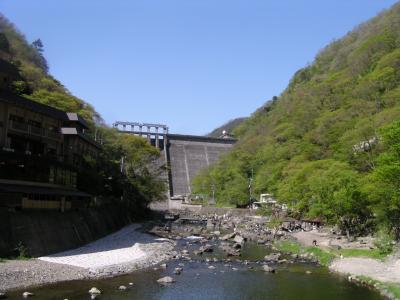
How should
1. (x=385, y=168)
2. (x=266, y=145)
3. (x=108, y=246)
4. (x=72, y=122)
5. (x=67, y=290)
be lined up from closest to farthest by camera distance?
(x=67, y=290), (x=385, y=168), (x=108, y=246), (x=72, y=122), (x=266, y=145)

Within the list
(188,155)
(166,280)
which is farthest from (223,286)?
(188,155)

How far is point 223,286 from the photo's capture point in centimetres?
2800

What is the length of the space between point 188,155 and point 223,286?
115 metres

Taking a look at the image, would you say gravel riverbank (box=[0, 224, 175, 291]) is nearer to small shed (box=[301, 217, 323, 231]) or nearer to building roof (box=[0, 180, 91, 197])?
building roof (box=[0, 180, 91, 197])

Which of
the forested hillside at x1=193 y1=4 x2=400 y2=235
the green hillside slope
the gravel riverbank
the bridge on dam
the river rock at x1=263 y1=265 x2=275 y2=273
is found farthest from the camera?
the bridge on dam

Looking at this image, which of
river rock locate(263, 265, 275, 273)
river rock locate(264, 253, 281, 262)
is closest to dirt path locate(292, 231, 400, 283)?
river rock locate(263, 265, 275, 273)

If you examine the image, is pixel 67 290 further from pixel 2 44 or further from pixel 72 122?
pixel 2 44

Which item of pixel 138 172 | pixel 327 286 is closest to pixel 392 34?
pixel 138 172

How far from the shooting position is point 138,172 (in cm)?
7819

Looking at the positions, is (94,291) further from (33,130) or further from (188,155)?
(188,155)

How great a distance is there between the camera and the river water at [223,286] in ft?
81.2

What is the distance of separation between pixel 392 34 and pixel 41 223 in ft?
404

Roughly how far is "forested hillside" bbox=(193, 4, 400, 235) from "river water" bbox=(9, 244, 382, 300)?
39.1ft

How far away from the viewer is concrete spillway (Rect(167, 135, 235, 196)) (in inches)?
5148
